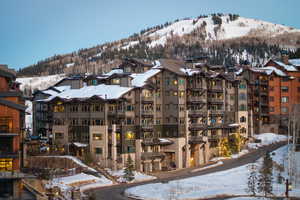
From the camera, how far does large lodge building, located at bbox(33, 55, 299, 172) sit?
78.9 meters

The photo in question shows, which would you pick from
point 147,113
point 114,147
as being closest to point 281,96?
point 147,113

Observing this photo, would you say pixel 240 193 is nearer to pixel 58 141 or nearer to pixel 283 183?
pixel 283 183

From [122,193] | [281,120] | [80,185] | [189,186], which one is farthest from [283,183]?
[281,120]

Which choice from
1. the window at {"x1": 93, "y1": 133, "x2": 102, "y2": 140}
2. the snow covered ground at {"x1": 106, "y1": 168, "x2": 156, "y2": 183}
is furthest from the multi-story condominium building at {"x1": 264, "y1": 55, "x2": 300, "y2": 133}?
the window at {"x1": 93, "y1": 133, "x2": 102, "y2": 140}

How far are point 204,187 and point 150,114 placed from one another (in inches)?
922

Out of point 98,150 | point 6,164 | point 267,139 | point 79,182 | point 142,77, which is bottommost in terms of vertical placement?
point 79,182

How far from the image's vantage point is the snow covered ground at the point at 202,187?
194 feet

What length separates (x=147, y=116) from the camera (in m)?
84.1

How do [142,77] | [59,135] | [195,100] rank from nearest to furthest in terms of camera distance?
1. [59,135]
2. [142,77]
3. [195,100]

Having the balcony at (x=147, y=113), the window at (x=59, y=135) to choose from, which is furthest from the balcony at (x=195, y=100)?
the window at (x=59, y=135)

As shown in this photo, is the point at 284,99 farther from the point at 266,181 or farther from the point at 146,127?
the point at 266,181

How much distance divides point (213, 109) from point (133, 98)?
74.0 ft

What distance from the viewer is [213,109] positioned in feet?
323

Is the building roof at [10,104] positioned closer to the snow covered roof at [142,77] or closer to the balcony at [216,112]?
the snow covered roof at [142,77]
